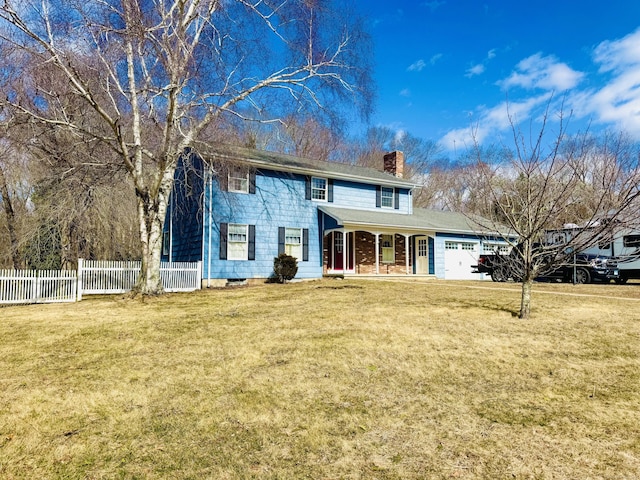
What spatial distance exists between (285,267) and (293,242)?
1759mm

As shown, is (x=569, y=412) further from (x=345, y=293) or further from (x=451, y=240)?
(x=451, y=240)

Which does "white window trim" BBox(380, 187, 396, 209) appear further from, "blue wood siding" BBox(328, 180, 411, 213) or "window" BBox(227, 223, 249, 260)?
"window" BBox(227, 223, 249, 260)

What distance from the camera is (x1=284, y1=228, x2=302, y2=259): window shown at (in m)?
17.7

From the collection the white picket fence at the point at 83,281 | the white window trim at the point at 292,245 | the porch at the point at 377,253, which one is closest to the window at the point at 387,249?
the porch at the point at 377,253

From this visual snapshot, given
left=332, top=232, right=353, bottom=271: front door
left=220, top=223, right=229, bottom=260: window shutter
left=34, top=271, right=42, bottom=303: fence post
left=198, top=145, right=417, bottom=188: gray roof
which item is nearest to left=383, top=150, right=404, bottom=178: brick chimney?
left=198, top=145, right=417, bottom=188: gray roof

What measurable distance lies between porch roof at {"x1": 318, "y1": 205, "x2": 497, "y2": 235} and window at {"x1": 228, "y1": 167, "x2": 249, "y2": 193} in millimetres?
3554

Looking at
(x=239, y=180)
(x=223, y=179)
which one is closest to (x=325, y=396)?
(x=223, y=179)

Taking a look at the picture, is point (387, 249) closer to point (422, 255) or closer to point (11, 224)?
point (422, 255)

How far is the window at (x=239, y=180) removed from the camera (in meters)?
15.7

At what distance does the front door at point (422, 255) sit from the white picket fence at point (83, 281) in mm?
11724

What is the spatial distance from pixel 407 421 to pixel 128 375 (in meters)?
3.49

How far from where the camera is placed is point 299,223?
707 inches

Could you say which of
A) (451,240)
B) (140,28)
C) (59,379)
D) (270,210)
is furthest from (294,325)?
(451,240)

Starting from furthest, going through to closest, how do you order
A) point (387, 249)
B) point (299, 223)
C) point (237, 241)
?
1. point (387, 249)
2. point (299, 223)
3. point (237, 241)
